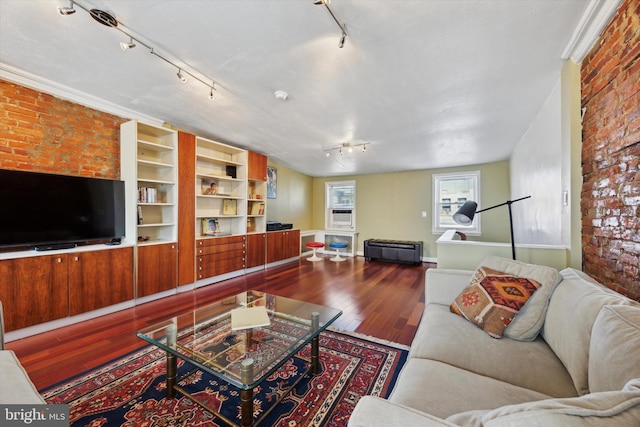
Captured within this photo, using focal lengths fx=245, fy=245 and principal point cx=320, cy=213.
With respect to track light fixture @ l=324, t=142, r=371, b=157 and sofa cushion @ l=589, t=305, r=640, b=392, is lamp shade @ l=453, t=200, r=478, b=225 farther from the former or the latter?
track light fixture @ l=324, t=142, r=371, b=157

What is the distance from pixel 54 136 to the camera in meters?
2.58

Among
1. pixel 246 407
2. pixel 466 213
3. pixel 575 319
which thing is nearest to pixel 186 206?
pixel 246 407

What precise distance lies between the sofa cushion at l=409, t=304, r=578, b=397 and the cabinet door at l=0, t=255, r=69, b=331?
10.3ft

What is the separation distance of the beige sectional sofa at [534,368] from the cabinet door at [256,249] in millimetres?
3406

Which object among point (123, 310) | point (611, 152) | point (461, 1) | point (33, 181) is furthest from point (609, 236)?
point (33, 181)

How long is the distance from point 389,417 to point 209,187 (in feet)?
13.7

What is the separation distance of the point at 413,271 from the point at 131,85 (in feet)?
16.1

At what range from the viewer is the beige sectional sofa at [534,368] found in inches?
20.8

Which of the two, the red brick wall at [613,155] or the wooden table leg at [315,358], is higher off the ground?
the red brick wall at [613,155]

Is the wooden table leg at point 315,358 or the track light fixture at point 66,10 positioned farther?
the wooden table leg at point 315,358

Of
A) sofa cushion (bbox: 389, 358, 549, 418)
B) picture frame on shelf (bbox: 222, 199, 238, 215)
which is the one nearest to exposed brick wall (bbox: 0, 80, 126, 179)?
picture frame on shelf (bbox: 222, 199, 238, 215)

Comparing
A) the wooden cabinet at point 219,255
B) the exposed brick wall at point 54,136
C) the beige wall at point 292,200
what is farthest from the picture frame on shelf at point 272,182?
the exposed brick wall at point 54,136

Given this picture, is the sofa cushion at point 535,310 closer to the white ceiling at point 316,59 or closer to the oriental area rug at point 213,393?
the oriental area rug at point 213,393

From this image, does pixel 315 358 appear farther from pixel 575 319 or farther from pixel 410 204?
pixel 410 204
